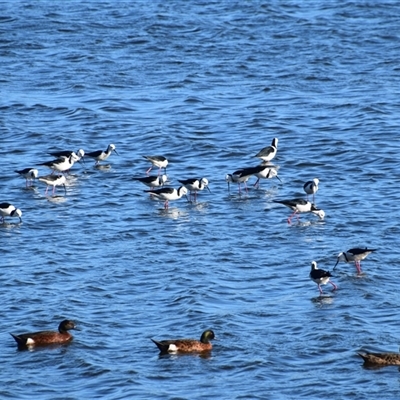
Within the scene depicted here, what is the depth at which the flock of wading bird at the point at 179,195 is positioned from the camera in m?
17.4

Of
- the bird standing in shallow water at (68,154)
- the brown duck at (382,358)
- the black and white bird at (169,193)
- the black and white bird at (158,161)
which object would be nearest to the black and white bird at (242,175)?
the black and white bird at (169,193)

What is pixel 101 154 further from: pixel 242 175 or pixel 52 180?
pixel 242 175

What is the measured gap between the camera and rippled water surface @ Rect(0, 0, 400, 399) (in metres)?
17.2

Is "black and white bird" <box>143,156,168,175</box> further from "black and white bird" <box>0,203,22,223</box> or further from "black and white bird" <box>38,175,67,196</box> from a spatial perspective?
"black and white bird" <box>0,203,22,223</box>

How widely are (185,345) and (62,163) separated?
11.3m

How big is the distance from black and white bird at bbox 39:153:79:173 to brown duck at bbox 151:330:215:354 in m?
11.1

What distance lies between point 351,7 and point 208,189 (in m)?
19.6

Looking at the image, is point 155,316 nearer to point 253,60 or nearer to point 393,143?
point 393,143

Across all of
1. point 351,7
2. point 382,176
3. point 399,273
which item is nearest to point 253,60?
point 351,7

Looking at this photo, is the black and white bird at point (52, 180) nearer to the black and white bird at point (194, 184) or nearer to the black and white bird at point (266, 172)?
the black and white bird at point (194, 184)

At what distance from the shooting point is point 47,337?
17781 millimetres

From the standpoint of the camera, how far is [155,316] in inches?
748

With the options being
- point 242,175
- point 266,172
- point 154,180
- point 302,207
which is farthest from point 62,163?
point 302,207

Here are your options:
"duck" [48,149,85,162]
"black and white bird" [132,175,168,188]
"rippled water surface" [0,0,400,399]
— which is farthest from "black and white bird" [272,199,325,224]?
"duck" [48,149,85,162]
